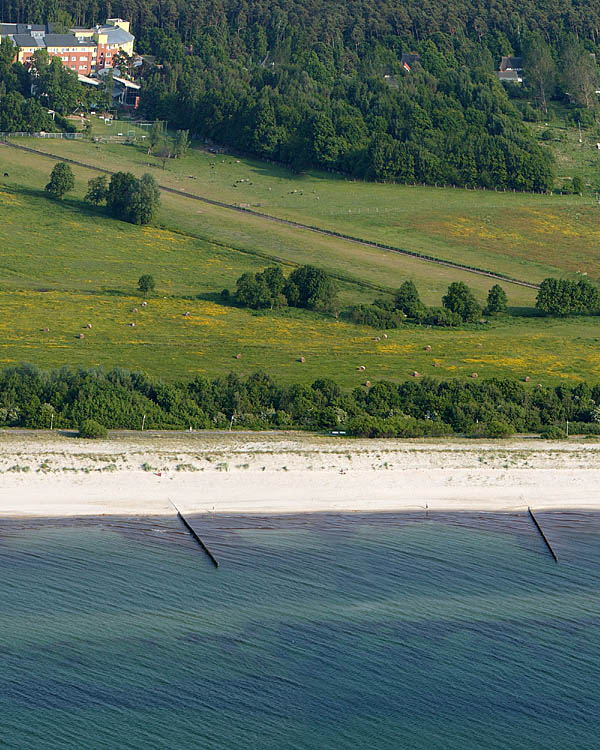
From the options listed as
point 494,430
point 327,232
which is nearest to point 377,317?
point 494,430

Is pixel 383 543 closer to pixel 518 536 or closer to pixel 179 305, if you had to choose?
pixel 518 536

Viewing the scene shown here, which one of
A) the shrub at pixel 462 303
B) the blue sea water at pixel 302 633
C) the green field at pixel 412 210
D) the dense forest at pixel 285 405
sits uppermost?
the green field at pixel 412 210

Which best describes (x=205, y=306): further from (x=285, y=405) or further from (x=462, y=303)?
(x=285, y=405)

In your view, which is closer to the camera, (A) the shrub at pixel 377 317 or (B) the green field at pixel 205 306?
(B) the green field at pixel 205 306

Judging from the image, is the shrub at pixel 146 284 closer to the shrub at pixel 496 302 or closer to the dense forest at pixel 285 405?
the shrub at pixel 496 302

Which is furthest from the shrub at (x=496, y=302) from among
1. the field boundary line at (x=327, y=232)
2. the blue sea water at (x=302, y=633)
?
the blue sea water at (x=302, y=633)

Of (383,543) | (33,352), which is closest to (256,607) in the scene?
(383,543)

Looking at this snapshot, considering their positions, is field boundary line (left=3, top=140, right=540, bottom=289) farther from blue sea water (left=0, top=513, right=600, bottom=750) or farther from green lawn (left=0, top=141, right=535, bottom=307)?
blue sea water (left=0, top=513, right=600, bottom=750)
